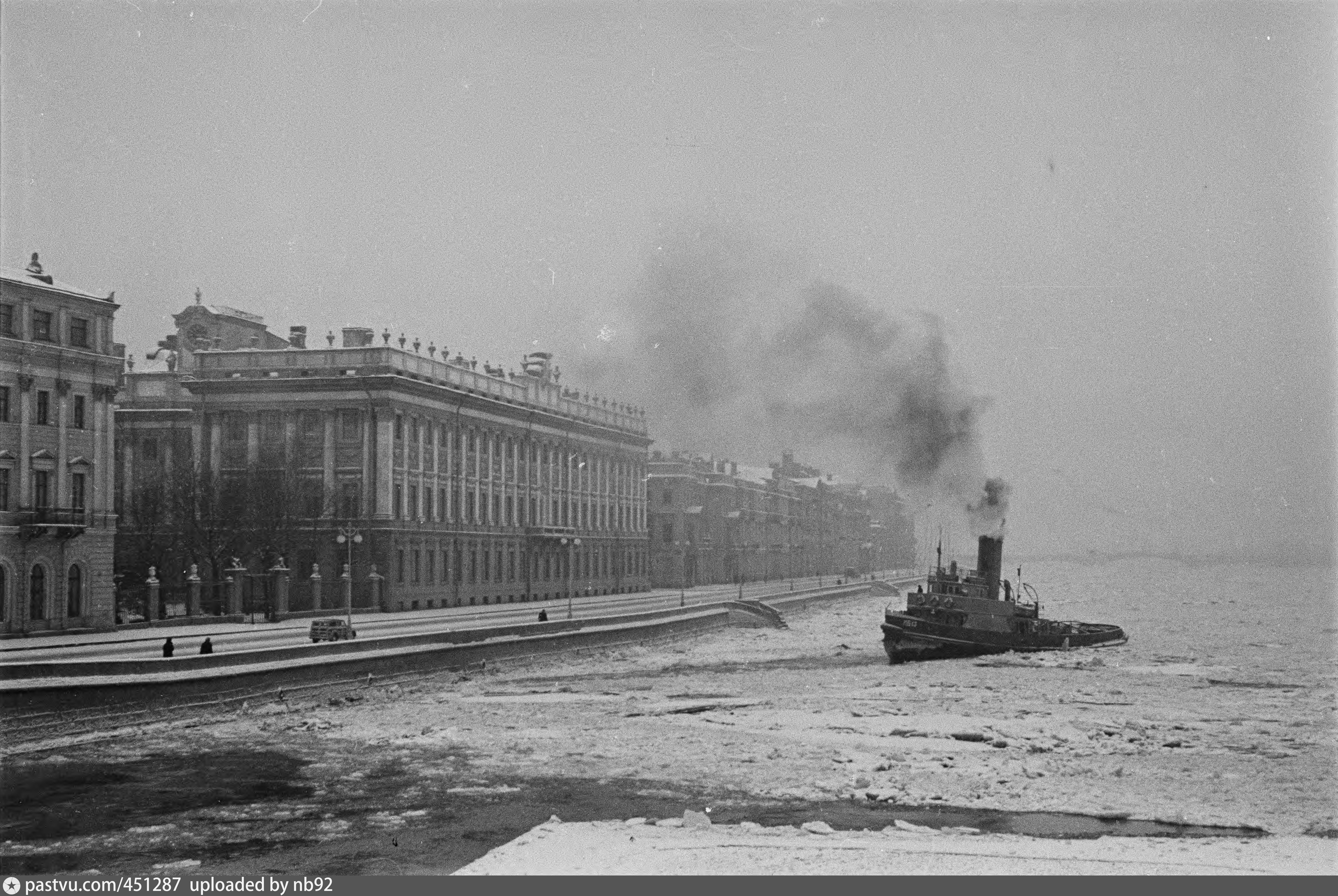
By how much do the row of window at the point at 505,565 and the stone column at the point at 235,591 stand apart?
44.1ft

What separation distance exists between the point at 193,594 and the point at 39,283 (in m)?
15.4

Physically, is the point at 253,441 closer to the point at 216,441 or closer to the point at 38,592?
the point at 216,441

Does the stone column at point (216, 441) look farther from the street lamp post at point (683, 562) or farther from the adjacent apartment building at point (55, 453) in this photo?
the street lamp post at point (683, 562)

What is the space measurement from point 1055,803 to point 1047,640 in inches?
1614

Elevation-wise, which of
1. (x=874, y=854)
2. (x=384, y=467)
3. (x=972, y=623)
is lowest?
(x=874, y=854)

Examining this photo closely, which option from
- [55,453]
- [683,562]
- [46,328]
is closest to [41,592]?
[55,453]

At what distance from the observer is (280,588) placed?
62.1 meters

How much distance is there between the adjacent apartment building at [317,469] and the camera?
232 feet

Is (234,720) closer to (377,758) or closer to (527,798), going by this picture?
(377,758)

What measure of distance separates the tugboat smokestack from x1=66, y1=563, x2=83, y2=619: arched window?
125 ft

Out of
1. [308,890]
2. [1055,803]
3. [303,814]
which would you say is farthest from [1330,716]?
[308,890]

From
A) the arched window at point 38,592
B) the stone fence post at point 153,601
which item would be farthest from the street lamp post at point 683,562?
the arched window at point 38,592

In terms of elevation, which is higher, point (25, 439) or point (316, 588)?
point (25, 439)

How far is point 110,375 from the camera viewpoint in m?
53.0
